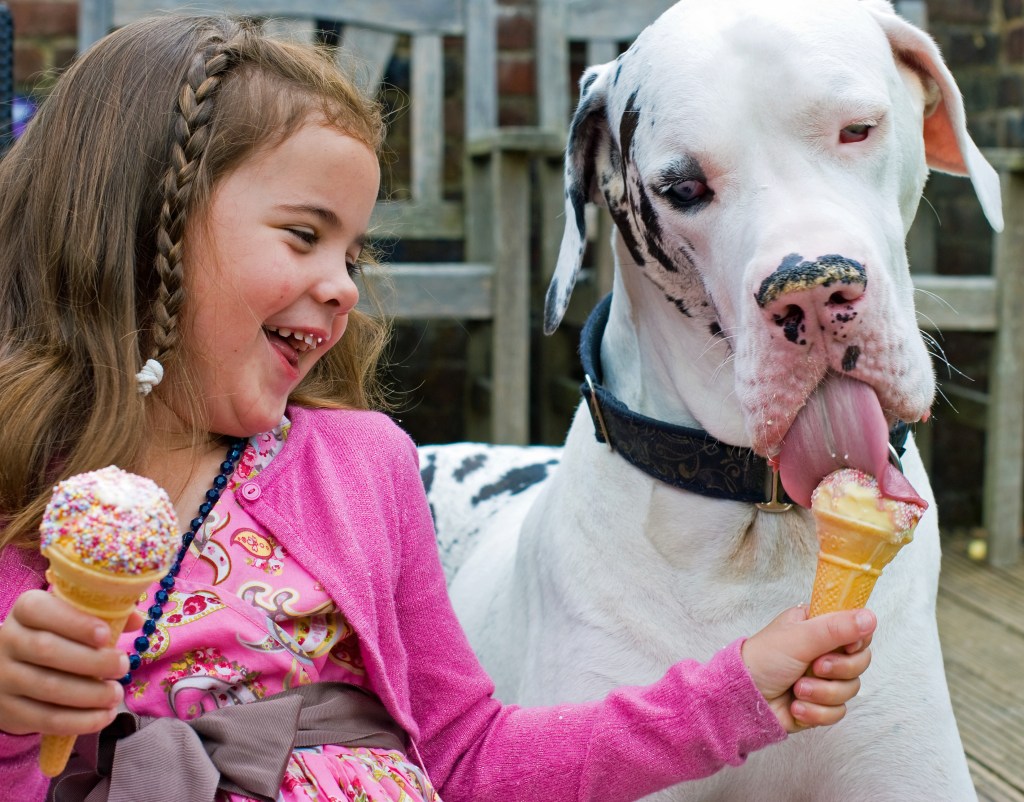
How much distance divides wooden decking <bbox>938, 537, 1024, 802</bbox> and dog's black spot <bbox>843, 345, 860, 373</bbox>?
1419 millimetres

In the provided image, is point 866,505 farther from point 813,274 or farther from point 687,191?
point 687,191

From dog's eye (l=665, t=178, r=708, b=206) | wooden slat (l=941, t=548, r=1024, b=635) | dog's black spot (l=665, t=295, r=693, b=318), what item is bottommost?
wooden slat (l=941, t=548, r=1024, b=635)

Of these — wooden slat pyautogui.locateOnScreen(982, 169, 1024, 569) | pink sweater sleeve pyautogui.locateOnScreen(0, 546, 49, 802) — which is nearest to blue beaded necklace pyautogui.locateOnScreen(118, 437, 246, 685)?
pink sweater sleeve pyautogui.locateOnScreen(0, 546, 49, 802)

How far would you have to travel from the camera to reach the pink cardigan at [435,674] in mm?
1547

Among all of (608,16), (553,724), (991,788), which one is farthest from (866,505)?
(608,16)

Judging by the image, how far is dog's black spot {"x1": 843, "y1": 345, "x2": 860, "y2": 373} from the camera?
1.54 m

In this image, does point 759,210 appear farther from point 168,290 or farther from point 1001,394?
point 1001,394

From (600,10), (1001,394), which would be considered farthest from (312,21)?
(1001,394)

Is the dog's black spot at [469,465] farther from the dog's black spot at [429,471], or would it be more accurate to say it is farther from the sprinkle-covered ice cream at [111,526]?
the sprinkle-covered ice cream at [111,526]

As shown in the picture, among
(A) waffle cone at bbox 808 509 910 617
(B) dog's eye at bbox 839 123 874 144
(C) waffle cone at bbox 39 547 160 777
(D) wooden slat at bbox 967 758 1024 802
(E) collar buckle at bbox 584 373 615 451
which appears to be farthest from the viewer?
(D) wooden slat at bbox 967 758 1024 802

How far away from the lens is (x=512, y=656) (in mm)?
2279

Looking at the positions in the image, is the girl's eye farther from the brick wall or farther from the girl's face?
the brick wall

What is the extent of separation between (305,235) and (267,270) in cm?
9

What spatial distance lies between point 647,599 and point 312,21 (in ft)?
10.1
